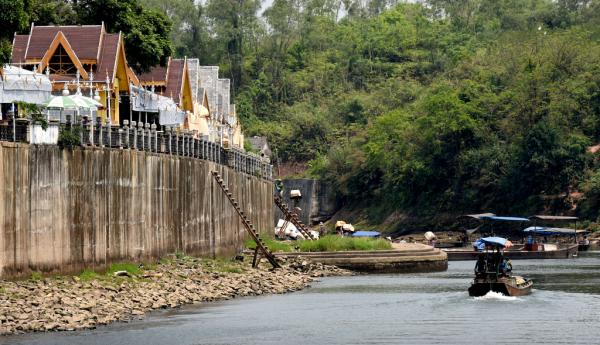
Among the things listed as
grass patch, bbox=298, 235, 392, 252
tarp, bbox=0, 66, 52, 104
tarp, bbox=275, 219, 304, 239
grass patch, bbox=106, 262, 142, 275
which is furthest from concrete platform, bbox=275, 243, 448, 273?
tarp, bbox=0, 66, 52, 104

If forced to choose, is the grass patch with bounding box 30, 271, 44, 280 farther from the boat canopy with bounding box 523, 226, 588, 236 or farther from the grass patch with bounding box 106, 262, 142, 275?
the boat canopy with bounding box 523, 226, 588, 236

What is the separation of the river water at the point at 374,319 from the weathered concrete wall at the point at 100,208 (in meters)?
4.42

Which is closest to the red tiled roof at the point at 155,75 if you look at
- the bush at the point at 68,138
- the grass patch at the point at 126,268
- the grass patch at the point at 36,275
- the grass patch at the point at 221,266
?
the grass patch at the point at 221,266

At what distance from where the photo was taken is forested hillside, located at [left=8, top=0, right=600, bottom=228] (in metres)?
130

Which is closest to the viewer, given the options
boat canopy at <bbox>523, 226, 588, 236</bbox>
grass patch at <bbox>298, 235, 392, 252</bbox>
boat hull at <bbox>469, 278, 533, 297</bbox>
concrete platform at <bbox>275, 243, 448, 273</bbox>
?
boat hull at <bbox>469, 278, 533, 297</bbox>

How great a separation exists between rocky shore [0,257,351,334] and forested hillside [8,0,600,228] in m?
25.1

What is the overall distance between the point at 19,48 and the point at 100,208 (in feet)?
63.2

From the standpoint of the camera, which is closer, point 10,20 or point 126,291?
point 126,291

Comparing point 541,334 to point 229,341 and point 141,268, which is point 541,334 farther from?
point 141,268

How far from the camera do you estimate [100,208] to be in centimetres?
5788

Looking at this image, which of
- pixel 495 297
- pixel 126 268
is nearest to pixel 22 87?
pixel 126 268

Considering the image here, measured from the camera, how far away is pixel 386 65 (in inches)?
7264

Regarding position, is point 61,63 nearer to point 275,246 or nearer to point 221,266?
point 221,266

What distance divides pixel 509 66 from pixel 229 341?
344 feet
